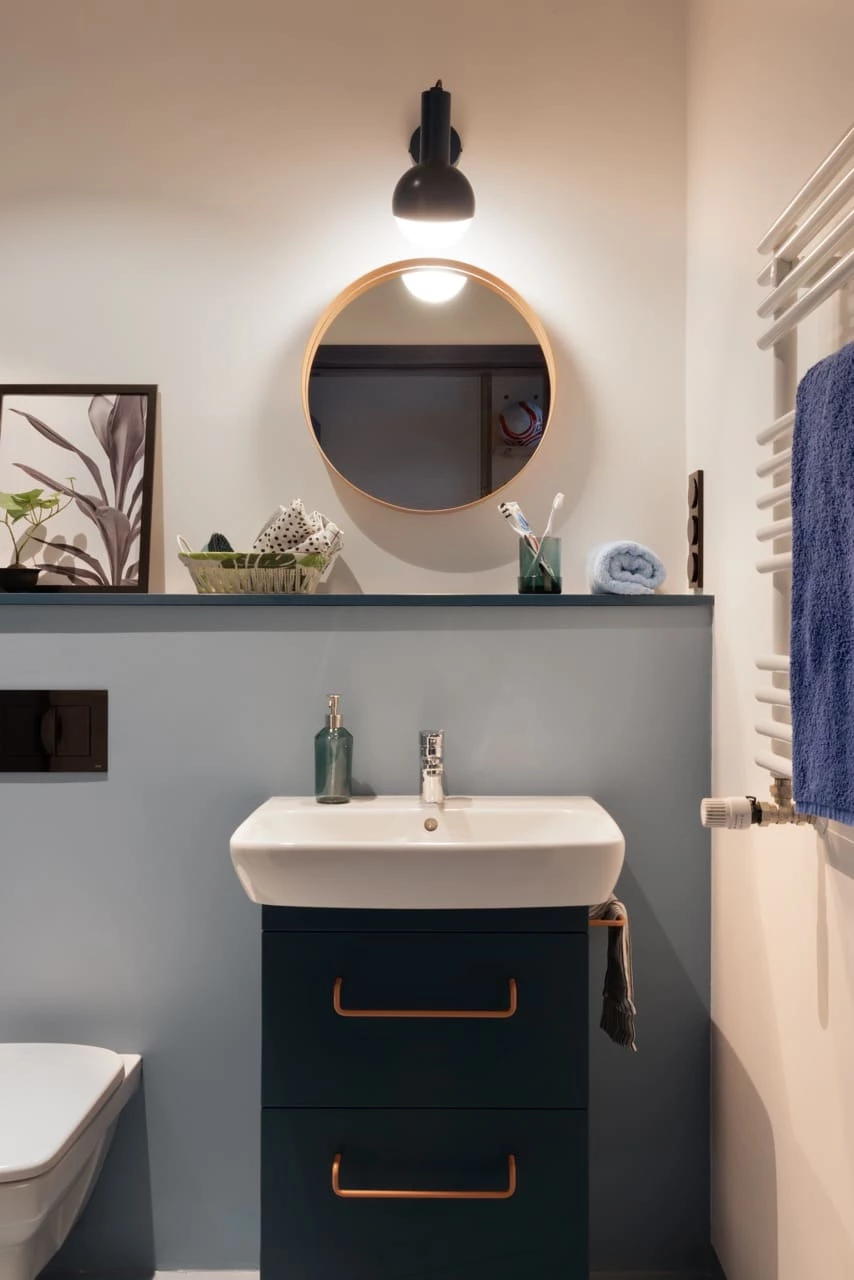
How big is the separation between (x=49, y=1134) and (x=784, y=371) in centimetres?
139

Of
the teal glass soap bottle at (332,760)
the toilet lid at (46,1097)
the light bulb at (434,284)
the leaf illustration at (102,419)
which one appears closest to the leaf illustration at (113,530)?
the leaf illustration at (102,419)

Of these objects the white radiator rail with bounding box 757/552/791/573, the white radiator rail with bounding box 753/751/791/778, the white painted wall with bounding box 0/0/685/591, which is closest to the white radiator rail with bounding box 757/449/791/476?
the white radiator rail with bounding box 757/552/791/573

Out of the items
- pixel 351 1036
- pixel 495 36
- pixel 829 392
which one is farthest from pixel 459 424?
pixel 351 1036

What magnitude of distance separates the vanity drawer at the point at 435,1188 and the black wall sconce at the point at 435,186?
1.45 m

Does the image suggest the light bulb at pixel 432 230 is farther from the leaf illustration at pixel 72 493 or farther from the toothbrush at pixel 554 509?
the leaf illustration at pixel 72 493

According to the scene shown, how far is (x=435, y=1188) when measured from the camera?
4.40ft

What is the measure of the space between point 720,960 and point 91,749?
3.65ft

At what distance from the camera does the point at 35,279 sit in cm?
187

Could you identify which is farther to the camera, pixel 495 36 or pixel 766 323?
pixel 495 36

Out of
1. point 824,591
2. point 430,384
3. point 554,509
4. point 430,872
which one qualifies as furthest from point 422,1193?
point 430,384

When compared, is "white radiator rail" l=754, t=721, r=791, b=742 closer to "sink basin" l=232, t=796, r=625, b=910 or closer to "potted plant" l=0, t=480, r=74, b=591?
"sink basin" l=232, t=796, r=625, b=910

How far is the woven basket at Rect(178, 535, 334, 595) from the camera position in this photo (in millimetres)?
1680

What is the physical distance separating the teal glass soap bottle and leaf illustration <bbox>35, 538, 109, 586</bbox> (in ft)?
1.86

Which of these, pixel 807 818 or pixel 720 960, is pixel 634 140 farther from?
pixel 720 960
